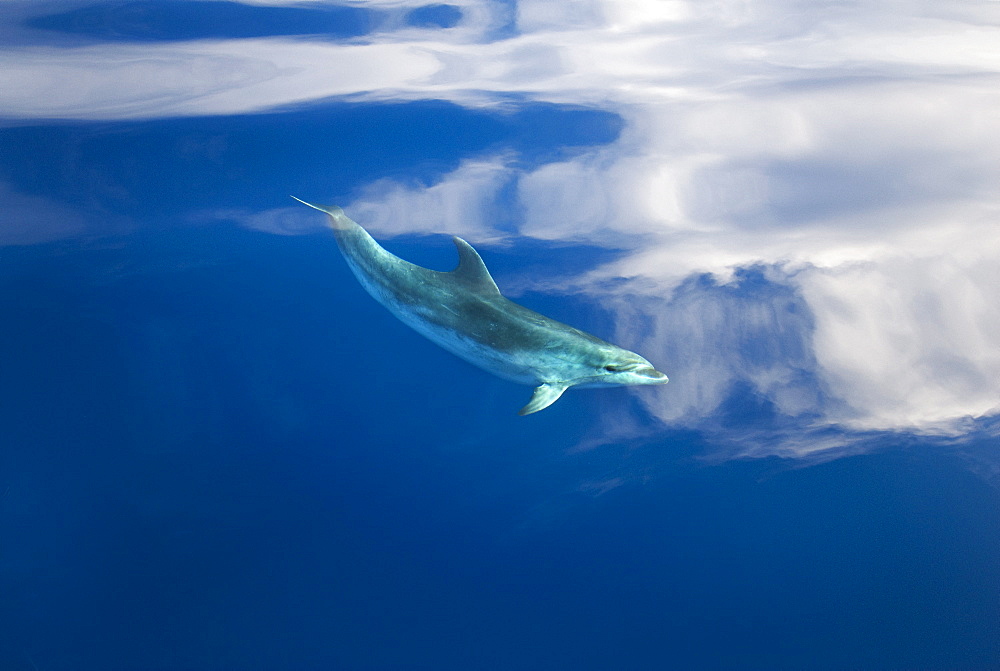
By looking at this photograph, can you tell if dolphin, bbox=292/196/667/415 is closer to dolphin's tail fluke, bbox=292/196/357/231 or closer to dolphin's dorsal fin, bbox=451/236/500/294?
dolphin's dorsal fin, bbox=451/236/500/294

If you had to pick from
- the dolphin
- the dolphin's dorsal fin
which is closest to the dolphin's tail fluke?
the dolphin

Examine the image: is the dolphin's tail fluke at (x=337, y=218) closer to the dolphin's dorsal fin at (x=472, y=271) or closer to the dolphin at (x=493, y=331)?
the dolphin at (x=493, y=331)

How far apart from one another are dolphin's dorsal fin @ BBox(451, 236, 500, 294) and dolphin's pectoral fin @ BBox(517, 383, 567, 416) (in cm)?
110

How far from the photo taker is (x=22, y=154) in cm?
650

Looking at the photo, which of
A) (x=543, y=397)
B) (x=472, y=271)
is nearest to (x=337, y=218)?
(x=472, y=271)

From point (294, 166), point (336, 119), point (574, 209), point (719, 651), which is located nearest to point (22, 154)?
point (294, 166)

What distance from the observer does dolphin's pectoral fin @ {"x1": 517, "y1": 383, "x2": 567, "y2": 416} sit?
15.5 feet

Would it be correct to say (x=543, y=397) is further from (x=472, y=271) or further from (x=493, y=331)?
(x=472, y=271)

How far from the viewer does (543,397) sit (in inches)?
191

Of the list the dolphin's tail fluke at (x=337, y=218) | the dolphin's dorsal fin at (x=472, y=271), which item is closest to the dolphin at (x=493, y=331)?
the dolphin's dorsal fin at (x=472, y=271)

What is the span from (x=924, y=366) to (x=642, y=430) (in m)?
2.53

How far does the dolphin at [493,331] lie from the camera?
16.3 ft

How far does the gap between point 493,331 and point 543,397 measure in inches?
27.6

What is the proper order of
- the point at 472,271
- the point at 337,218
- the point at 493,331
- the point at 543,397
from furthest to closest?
the point at 337,218, the point at 472,271, the point at 493,331, the point at 543,397
